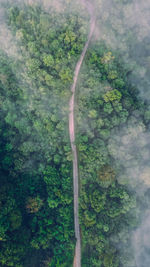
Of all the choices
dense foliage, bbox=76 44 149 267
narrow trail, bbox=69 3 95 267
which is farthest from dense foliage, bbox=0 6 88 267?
dense foliage, bbox=76 44 149 267

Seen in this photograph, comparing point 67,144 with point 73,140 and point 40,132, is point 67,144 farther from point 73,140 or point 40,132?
point 40,132

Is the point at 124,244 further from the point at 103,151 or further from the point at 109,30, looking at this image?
the point at 109,30

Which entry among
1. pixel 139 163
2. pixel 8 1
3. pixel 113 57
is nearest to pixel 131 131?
pixel 139 163

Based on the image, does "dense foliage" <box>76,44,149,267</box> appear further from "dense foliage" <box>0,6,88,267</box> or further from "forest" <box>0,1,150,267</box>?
"dense foliage" <box>0,6,88,267</box>

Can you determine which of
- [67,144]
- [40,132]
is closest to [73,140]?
[67,144]

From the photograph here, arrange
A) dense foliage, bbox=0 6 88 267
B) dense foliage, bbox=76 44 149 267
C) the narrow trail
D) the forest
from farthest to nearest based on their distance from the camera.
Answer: the narrow trail < dense foliage, bbox=0 6 88 267 < the forest < dense foliage, bbox=76 44 149 267

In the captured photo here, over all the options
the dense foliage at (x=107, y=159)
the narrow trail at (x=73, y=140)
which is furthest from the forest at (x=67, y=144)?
the narrow trail at (x=73, y=140)

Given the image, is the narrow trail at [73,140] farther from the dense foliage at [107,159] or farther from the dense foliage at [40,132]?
the dense foliage at [107,159]

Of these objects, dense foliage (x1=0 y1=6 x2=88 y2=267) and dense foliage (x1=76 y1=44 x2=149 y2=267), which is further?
dense foliage (x1=0 y1=6 x2=88 y2=267)
